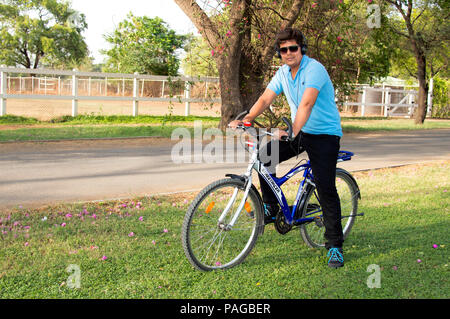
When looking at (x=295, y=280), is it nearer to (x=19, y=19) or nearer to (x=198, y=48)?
(x=198, y=48)

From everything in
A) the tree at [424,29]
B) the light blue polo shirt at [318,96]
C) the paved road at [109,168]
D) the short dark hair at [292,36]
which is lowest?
the paved road at [109,168]

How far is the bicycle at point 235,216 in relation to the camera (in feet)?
13.1

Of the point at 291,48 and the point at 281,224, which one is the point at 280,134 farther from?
the point at 281,224

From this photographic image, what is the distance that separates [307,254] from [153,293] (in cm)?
171

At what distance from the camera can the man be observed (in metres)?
4.06

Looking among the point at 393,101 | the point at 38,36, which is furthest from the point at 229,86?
the point at 38,36

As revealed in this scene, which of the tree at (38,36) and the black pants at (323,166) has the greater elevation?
the tree at (38,36)

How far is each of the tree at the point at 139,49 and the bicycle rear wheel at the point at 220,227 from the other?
26.9 metres

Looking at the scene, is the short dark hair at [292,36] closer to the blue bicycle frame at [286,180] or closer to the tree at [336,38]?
the blue bicycle frame at [286,180]

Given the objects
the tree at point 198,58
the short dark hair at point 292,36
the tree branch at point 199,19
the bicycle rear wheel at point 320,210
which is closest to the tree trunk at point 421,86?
the tree at point 198,58

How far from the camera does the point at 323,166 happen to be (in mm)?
4305

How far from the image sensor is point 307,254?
15.4ft

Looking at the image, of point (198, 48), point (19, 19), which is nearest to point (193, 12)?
point (198, 48)

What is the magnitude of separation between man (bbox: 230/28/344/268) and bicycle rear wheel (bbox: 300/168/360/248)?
9.9 inches
